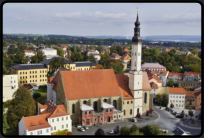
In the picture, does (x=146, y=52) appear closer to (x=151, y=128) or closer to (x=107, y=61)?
(x=107, y=61)

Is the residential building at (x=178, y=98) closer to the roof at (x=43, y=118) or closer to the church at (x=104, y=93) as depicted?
the church at (x=104, y=93)

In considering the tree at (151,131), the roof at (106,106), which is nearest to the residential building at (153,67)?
the roof at (106,106)

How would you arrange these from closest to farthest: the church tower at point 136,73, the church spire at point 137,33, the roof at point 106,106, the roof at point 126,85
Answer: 1. the roof at point 106,106
2. the church spire at point 137,33
3. the church tower at point 136,73
4. the roof at point 126,85

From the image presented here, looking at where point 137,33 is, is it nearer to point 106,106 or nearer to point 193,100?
point 106,106

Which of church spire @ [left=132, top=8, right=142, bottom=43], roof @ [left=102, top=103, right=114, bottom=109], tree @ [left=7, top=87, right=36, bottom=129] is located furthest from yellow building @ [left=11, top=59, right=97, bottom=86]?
church spire @ [left=132, top=8, right=142, bottom=43]

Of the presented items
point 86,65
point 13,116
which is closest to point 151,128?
point 13,116

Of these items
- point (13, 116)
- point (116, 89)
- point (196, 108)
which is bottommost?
point (196, 108)
